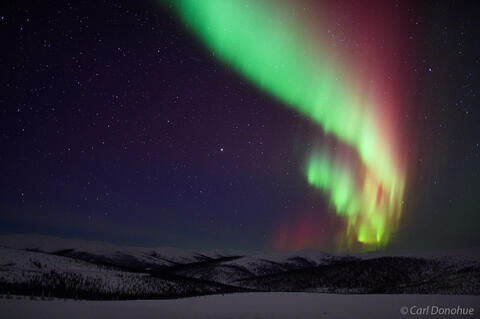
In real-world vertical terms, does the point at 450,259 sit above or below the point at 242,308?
above

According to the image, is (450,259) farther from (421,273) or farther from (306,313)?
(306,313)

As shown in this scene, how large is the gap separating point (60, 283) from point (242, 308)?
1762 cm

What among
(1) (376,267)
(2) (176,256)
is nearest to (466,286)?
(1) (376,267)

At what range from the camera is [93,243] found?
461ft
